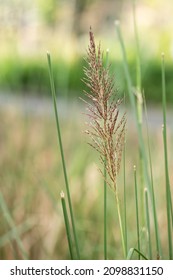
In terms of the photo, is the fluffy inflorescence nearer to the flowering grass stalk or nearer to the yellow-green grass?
the flowering grass stalk

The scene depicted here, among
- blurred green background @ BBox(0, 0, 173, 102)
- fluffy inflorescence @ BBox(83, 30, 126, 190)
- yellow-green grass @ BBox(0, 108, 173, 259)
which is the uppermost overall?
blurred green background @ BBox(0, 0, 173, 102)

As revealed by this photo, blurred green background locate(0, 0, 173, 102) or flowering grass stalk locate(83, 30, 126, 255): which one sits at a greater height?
blurred green background locate(0, 0, 173, 102)

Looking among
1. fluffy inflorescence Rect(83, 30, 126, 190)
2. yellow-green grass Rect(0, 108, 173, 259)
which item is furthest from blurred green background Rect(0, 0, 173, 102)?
fluffy inflorescence Rect(83, 30, 126, 190)

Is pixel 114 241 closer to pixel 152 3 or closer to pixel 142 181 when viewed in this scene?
pixel 142 181

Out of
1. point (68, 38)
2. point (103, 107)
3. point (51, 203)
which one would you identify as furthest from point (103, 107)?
point (68, 38)

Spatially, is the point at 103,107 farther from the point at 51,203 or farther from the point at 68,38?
the point at 68,38

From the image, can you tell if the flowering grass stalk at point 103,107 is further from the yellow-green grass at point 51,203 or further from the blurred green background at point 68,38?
the blurred green background at point 68,38

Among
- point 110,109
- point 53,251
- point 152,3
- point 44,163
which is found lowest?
point 53,251

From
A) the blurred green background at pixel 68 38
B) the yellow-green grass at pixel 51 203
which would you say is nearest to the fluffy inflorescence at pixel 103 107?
the yellow-green grass at pixel 51 203

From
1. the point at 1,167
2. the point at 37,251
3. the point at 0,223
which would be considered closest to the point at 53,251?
the point at 37,251
